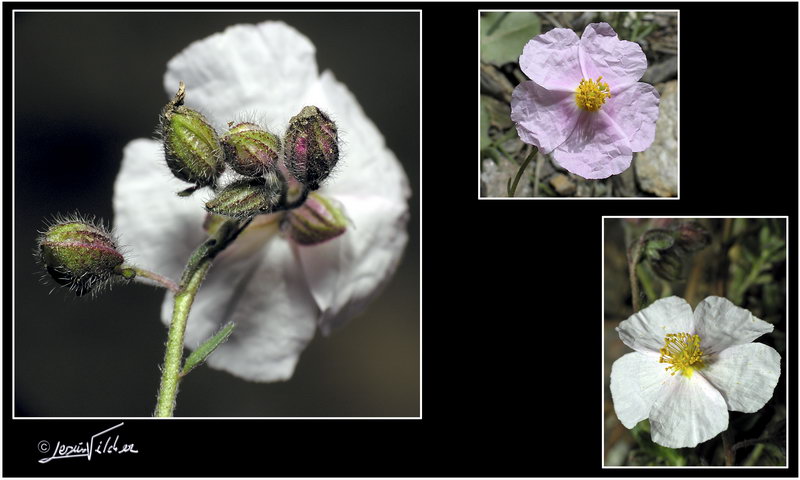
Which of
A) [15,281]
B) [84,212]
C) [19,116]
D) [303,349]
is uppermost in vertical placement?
[19,116]

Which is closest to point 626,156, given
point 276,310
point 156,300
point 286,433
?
point 276,310

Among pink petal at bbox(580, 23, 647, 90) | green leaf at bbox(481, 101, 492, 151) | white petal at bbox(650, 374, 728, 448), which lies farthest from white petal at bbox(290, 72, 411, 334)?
white petal at bbox(650, 374, 728, 448)

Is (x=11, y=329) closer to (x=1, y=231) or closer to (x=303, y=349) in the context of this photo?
(x=1, y=231)

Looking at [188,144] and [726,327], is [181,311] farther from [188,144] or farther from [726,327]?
[726,327]

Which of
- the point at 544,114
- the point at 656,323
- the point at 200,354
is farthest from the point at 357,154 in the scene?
the point at 656,323
